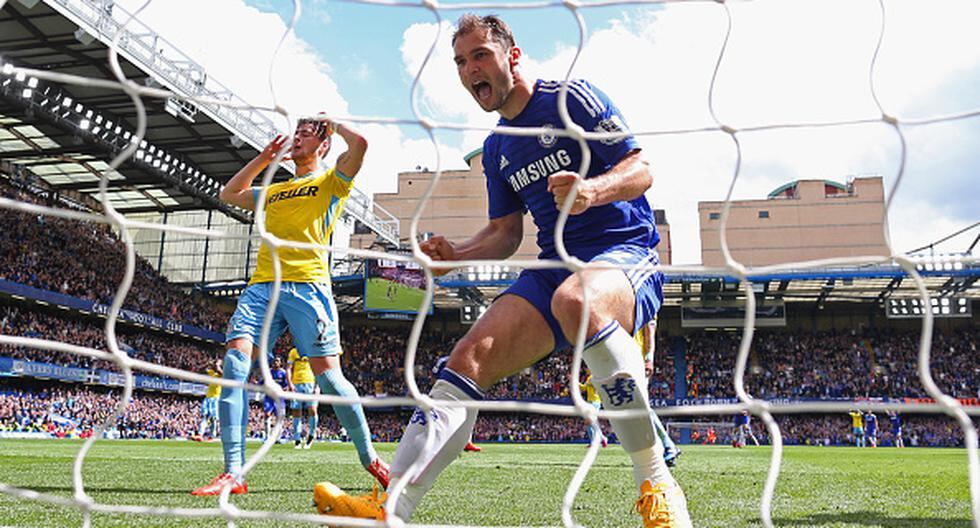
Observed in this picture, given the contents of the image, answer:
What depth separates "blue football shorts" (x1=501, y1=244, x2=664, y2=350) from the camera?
102 inches

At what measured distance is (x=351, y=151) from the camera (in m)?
4.02

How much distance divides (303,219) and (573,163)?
218 centimetres

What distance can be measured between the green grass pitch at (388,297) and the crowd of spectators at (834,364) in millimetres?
12778

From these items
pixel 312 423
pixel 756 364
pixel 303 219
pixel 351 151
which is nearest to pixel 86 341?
pixel 312 423

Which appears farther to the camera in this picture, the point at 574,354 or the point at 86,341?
the point at 86,341

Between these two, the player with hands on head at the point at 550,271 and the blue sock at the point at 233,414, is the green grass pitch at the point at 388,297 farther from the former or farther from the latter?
the player with hands on head at the point at 550,271

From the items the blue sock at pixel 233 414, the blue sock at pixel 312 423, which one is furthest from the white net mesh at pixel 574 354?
the blue sock at pixel 312 423

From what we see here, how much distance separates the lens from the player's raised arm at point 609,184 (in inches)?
84.7

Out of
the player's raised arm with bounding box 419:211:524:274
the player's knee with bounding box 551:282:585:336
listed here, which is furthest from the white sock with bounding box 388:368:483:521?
the player's raised arm with bounding box 419:211:524:274

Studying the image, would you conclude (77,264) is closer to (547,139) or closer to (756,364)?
(756,364)

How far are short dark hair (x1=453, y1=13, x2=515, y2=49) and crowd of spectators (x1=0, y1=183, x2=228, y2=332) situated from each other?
2543 cm

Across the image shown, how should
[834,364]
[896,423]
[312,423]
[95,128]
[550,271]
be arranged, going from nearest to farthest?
[550,271]
[312,423]
[95,128]
[896,423]
[834,364]

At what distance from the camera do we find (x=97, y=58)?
20.7 metres

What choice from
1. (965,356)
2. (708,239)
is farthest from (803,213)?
(965,356)
